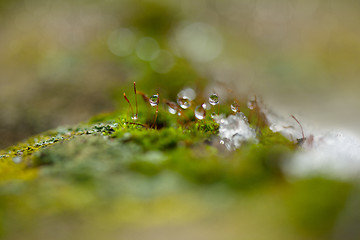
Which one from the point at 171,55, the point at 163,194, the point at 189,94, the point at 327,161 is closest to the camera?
the point at 163,194

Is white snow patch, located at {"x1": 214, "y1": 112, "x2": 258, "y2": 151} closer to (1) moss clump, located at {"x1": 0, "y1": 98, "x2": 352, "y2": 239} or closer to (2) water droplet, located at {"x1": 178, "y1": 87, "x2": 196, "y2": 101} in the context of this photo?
(1) moss clump, located at {"x1": 0, "y1": 98, "x2": 352, "y2": 239}

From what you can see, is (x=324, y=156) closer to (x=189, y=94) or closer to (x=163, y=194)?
(x=163, y=194)

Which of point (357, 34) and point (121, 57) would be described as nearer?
point (121, 57)

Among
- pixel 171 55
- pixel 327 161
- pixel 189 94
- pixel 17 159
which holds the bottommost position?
pixel 327 161

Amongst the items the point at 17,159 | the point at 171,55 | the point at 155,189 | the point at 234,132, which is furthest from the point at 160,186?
the point at 171,55

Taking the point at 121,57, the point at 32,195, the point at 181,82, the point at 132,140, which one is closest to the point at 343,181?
the point at 132,140

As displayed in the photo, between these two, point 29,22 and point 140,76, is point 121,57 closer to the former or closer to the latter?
point 140,76

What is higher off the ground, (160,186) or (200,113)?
(200,113)
